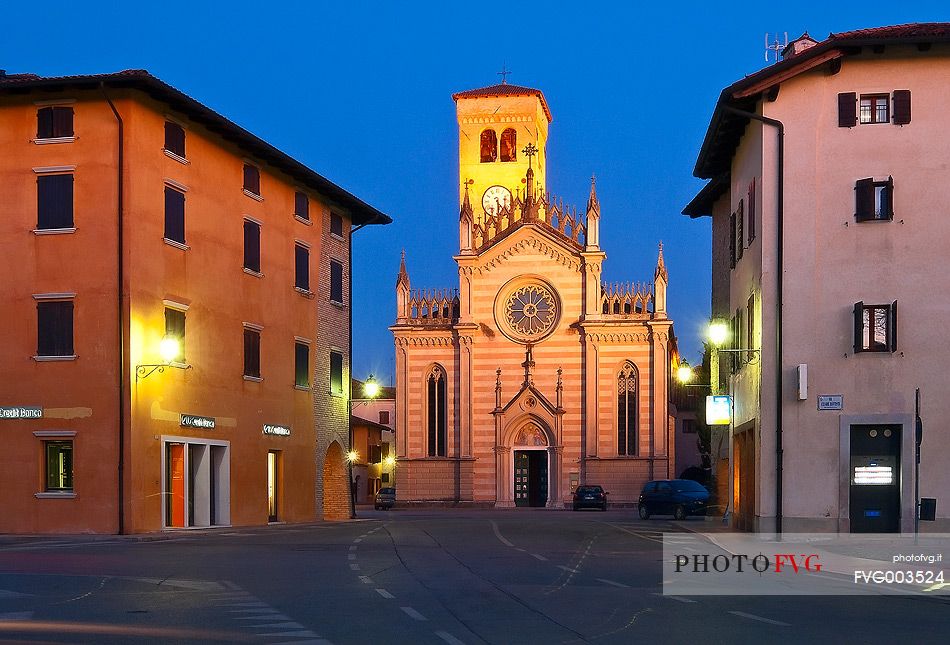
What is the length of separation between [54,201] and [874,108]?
2051 centimetres

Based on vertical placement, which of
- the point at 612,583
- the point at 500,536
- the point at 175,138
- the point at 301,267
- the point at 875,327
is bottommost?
the point at 500,536

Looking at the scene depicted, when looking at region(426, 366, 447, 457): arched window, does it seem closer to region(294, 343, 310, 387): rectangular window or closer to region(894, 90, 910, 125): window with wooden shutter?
region(294, 343, 310, 387): rectangular window

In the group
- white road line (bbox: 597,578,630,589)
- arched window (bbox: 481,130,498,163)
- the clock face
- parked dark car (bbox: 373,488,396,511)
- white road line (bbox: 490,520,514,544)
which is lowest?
parked dark car (bbox: 373,488,396,511)

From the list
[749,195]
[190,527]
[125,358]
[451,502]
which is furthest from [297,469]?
[451,502]

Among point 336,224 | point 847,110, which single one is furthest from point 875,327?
point 336,224

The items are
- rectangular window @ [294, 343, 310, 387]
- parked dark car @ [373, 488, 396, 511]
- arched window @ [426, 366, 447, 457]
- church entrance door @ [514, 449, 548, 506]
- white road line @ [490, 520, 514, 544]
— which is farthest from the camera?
parked dark car @ [373, 488, 396, 511]

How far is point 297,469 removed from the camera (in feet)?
153

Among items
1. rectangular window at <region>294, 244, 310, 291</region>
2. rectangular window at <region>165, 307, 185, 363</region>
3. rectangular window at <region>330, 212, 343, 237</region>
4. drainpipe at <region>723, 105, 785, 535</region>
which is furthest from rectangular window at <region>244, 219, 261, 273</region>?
drainpipe at <region>723, 105, 785, 535</region>

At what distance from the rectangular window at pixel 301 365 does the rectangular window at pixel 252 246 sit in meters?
4.31

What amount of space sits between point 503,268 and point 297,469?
35.1 metres

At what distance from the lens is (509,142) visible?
99.9 meters

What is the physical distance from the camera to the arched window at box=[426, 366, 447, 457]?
259ft

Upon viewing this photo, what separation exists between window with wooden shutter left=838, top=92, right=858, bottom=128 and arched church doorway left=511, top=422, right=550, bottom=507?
4882cm

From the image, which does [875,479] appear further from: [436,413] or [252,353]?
[436,413]
